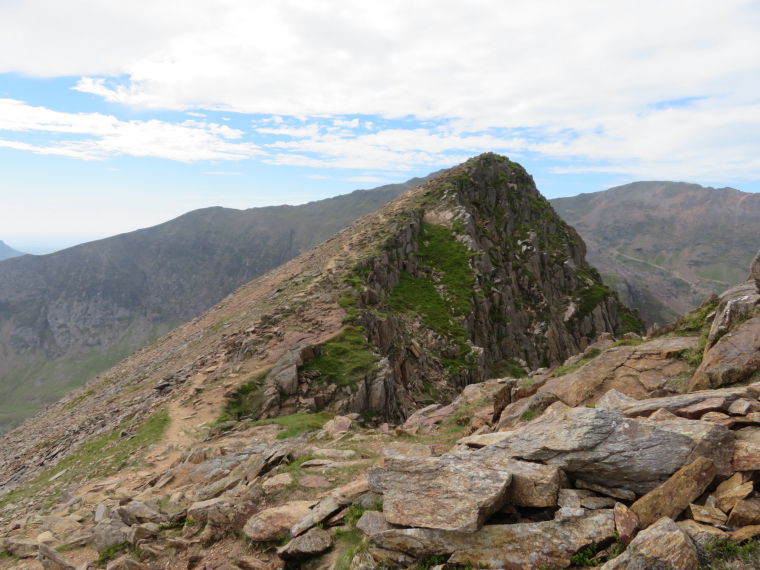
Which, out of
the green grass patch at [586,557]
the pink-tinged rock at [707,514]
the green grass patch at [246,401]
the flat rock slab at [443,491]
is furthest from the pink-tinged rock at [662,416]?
the green grass patch at [246,401]

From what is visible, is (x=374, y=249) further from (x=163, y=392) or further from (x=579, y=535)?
(x=579, y=535)

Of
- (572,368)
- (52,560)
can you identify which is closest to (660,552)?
(572,368)

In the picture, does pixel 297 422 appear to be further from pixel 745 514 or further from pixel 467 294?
pixel 467 294

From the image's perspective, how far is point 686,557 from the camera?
6.40 m

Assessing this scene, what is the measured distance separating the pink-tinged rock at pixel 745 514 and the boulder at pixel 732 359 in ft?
20.0

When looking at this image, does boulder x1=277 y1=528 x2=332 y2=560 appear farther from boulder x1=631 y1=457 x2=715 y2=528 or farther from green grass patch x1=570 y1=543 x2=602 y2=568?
boulder x1=631 y1=457 x2=715 y2=528

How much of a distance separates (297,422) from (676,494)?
19890 millimetres

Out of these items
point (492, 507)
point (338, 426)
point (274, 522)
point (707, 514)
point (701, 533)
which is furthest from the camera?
point (338, 426)

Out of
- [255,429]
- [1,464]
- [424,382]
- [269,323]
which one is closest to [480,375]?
[424,382]

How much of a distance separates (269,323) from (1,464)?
2317 cm

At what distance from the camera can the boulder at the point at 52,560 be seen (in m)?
12.3

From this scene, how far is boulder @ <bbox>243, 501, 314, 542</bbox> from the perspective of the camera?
10883 mm

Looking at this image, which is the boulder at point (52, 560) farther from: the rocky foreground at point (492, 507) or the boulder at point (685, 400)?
the boulder at point (685, 400)

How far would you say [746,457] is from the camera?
26.0ft
